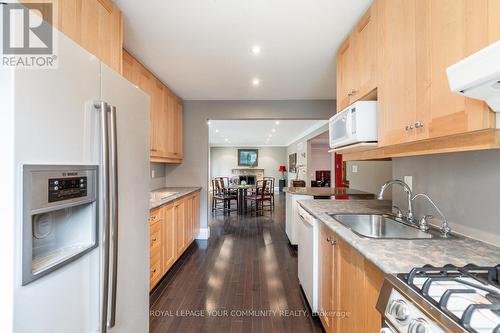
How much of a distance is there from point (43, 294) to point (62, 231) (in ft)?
0.84

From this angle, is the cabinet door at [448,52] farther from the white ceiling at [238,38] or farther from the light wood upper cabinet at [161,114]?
the light wood upper cabinet at [161,114]

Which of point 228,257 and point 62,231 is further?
point 228,257

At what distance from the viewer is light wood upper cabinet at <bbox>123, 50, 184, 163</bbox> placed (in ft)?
8.41

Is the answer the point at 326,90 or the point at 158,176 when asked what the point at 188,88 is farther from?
the point at 326,90

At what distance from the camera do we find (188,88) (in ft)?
11.7

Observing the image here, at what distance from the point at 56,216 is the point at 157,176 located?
3050 mm

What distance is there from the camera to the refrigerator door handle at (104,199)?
40.5 inches

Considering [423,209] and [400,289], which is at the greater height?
[423,209]

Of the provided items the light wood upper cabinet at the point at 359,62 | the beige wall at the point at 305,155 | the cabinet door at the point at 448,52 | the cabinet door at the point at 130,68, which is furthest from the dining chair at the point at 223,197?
the cabinet door at the point at 448,52

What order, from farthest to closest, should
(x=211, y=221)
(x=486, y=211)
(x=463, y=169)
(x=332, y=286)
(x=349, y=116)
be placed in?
(x=211, y=221) < (x=349, y=116) < (x=332, y=286) < (x=463, y=169) < (x=486, y=211)

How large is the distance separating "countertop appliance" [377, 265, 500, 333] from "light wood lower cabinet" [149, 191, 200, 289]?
2.03m

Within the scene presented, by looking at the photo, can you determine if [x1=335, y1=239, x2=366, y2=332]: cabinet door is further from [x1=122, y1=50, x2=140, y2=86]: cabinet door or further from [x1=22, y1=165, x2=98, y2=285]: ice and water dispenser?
[x1=122, y1=50, x2=140, y2=86]: cabinet door

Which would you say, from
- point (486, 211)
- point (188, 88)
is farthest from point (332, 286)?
point (188, 88)

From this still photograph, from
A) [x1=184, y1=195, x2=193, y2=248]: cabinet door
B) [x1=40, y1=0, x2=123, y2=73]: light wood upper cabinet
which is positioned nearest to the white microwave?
[x1=40, y1=0, x2=123, y2=73]: light wood upper cabinet
